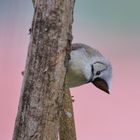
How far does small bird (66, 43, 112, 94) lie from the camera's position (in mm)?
771

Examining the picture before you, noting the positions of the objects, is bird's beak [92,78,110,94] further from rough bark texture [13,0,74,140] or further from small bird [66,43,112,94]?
rough bark texture [13,0,74,140]

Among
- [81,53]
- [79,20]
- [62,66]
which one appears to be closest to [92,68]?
[81,53]

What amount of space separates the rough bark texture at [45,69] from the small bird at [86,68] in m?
0.14

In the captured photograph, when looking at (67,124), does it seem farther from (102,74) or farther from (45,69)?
(45,69)

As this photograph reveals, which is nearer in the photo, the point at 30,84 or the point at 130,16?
the point at 30,84

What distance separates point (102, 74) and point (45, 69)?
25cm

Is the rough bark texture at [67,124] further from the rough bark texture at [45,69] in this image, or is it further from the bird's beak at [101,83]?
the rough bark texture at [45,69]

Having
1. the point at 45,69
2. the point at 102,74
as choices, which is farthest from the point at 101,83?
the point at 45,69

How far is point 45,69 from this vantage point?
2.00 feet

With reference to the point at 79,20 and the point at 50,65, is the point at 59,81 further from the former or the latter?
the point at 79,20

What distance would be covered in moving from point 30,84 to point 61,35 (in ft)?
0.30

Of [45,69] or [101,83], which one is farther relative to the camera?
[101,83]

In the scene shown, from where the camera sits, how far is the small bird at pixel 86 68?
2.53 feet

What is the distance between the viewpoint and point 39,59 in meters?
0.61
